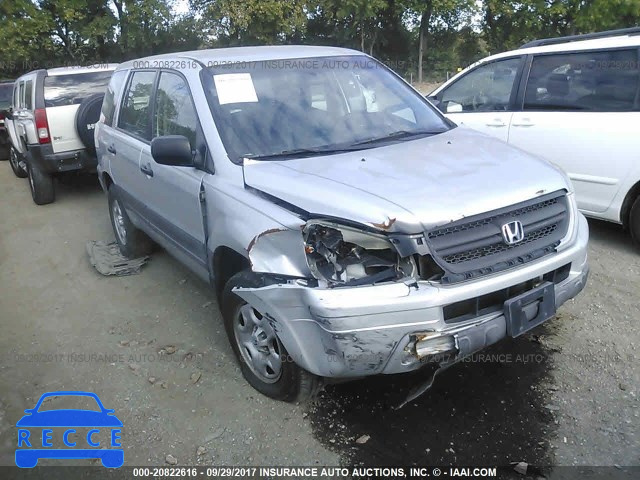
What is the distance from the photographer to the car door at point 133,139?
13.8 ft

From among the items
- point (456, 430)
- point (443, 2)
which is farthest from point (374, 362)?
point (443, 2)

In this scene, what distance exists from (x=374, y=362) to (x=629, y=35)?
390cm

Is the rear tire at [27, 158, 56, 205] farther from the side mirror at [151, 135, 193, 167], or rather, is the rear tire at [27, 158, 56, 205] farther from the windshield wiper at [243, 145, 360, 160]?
the windshield wiper at [243, 145, 360, 160]

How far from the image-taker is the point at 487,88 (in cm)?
561

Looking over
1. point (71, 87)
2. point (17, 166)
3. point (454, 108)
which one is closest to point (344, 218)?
point (454, 108)

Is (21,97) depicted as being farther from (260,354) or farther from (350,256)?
(350,256)

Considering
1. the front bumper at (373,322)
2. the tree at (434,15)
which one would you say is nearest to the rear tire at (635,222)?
the front bumper at (373,322)

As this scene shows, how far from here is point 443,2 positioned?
30047 mm

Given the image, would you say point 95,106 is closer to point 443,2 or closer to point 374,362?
point 374,362

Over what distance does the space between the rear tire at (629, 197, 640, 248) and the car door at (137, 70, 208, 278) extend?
348cm

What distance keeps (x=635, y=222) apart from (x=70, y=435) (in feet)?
14.5

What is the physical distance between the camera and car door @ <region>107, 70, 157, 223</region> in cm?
421

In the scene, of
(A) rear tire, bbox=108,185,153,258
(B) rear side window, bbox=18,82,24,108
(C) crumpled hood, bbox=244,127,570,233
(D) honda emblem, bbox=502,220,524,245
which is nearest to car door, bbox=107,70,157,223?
(A) rear tire, bbox=108,185,153,258

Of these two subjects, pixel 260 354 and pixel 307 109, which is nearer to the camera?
pixel 260 354
